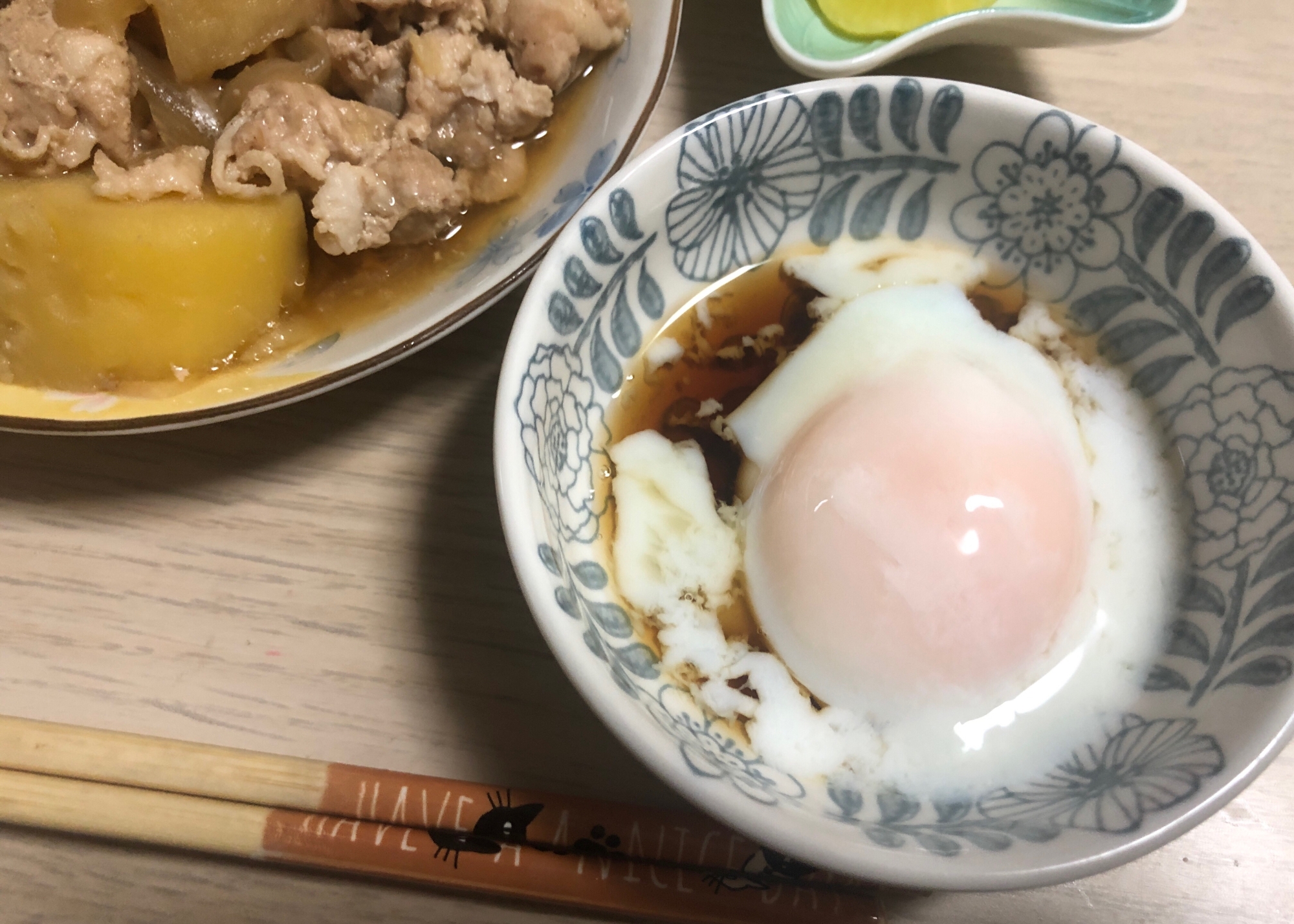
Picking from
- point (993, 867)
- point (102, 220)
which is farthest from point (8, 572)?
point (993, 867)

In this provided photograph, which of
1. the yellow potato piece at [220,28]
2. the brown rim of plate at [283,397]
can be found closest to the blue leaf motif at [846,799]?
the brown rim of plate at [283,397]

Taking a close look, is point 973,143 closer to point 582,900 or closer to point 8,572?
point 582,900

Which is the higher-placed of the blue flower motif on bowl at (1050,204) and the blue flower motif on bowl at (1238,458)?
the blue flower motif on bowl at (1050,204)

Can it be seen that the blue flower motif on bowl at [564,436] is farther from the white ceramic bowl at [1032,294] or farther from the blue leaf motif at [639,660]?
the blue leaf motif at [639,660]

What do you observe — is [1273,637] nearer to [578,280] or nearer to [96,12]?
[578,280]

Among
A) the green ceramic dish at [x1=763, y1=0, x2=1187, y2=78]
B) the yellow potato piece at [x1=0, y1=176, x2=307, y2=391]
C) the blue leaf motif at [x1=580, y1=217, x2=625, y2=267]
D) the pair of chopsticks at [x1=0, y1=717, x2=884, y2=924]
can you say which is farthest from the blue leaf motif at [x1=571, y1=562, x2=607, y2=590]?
the green ceramic dish at [x1=763, y1=0, x2=1187, y2=78]

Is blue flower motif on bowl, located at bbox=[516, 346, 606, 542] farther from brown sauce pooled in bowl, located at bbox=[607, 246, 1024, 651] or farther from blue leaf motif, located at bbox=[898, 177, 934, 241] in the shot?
blue leaf motif, located at bbox=[898, 177, 934, 241]
